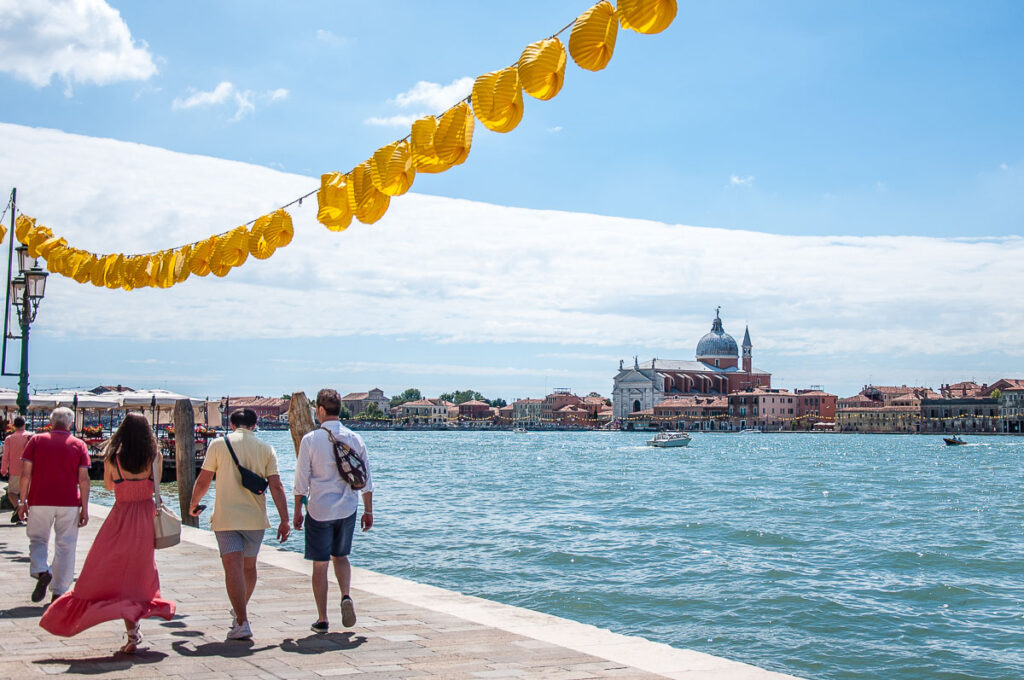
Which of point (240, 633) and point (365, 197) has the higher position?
point (365, 197)

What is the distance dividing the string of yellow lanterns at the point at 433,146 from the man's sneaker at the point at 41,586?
3087 mm

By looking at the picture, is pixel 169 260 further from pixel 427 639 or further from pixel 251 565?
pixel 427 639

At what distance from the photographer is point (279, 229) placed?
874 cm

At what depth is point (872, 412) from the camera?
469 ft

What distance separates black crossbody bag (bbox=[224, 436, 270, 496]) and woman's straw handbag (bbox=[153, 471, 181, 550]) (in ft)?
1.31

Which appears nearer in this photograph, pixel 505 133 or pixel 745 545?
pixel 505 133

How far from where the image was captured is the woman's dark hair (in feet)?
18.4

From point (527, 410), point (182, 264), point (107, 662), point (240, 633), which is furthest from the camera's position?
point (527, 410)

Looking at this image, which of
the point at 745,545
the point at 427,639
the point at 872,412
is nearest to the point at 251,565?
the point at 427,639

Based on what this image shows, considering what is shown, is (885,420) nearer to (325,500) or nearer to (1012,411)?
(1012,411)

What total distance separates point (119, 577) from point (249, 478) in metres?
0.83

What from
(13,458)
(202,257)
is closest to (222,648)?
(13,458)

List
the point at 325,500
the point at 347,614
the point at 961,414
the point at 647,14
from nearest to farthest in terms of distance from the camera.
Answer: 1. the point at 647,14
2. the point at 325,500
3. the point at 347,614
4. the point at 961,414

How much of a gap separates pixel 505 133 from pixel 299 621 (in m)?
3.27
